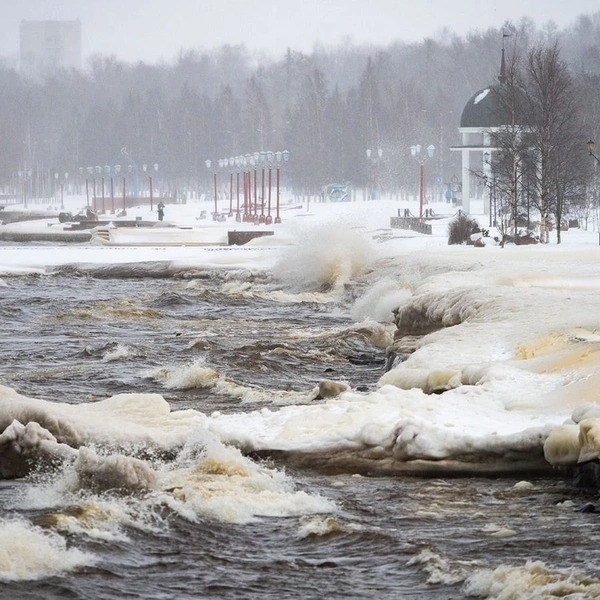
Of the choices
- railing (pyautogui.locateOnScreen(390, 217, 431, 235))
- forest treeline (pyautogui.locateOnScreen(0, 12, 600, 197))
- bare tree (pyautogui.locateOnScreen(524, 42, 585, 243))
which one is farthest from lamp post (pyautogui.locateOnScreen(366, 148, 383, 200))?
bare tree (pyautogui.locateOnScreen(524, 42, 585, 243))

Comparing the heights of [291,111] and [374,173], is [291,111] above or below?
above

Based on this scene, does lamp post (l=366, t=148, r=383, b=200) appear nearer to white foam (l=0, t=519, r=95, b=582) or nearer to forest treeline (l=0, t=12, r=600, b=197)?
forest treeline (l=0, t=12, r=600, b=197)

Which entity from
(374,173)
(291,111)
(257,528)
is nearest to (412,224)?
(257,528)

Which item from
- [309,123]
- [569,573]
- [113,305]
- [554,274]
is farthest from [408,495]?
[309,123]

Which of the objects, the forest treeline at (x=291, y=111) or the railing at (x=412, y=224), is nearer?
the railing at (x=412, y=224)

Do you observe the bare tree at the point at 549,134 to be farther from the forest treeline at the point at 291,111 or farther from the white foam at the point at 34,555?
the white foam at the point at 34,555

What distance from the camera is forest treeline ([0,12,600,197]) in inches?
4161

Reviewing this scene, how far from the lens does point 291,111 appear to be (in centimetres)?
13550

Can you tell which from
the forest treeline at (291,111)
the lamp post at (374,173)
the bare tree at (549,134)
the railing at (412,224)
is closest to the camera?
the bare tree at (549,134)

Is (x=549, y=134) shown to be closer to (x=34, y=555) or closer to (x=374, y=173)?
(x=34, y=555)

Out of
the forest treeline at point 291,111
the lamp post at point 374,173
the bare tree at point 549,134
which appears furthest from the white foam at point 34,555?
the lamp post at point 374,173

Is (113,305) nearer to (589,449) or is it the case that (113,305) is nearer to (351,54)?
(589,449)

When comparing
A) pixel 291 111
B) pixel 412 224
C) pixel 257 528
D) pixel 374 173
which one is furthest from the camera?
pixel 291 111

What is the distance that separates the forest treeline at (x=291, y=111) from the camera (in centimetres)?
10569
